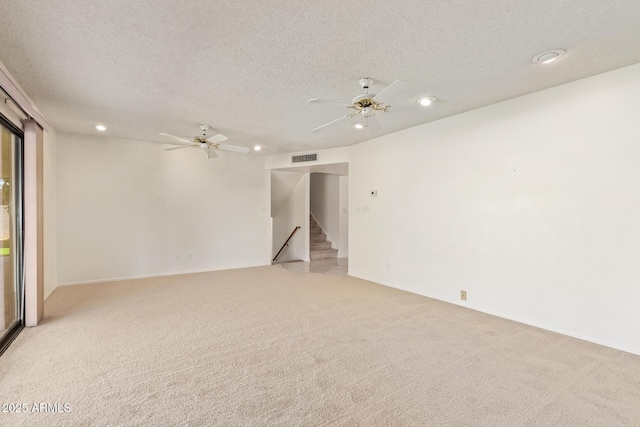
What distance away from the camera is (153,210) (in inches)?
229

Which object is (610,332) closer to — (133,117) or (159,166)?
(133,117)

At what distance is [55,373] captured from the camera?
229 centimetres

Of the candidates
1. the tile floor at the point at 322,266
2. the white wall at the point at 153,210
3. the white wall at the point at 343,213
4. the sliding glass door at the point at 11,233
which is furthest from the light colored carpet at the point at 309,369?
the white wall at the point at 343,213

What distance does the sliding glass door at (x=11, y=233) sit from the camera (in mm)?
3066

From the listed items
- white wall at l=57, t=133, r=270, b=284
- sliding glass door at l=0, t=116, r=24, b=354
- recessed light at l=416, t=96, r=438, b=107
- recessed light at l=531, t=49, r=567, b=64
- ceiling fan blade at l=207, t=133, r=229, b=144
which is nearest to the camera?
recessed light at l=531, t=49, r=567, b=64

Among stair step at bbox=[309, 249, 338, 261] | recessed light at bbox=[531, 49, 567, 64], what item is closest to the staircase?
stair step at bbox=[309, 249, 338, 261]

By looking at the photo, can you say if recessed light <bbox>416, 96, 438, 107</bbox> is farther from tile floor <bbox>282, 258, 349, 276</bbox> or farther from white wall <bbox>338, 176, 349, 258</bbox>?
white wall <bbox>338, 176, 349, 258</bbox>

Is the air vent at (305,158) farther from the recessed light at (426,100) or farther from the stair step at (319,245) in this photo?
the recessed light at (426,100)

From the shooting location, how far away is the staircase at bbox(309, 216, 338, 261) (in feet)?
27.4

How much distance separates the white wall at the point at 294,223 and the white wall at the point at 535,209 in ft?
11.3

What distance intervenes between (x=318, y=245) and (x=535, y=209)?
6025 mm

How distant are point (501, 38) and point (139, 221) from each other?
20.1ft

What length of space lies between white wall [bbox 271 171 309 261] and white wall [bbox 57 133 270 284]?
100cm

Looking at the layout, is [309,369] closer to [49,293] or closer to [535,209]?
[535,209]
